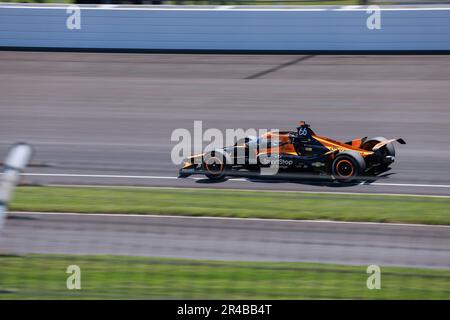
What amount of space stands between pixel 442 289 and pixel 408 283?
469 mm

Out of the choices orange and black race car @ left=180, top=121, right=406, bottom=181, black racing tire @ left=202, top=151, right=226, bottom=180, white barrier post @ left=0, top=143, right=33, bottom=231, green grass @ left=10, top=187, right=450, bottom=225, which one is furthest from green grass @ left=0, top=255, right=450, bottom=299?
black racing tire @ left=202, top=151, right=226, bottom=180

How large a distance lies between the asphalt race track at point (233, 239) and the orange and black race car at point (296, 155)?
259cm

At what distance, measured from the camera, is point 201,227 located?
38.5 ft

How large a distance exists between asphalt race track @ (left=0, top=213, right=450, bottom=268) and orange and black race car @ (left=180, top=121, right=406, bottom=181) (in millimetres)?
2588

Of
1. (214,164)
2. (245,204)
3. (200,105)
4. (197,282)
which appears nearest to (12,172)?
(197,282)

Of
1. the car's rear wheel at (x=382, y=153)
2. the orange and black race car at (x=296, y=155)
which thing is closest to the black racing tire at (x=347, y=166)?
the orange and black race car at (x=296, y=155)

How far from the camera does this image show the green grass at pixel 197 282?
25.5 ft

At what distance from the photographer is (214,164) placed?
578 inches

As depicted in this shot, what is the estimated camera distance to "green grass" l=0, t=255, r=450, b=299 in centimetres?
777

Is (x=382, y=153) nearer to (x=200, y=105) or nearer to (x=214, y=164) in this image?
(x=214, y=164)

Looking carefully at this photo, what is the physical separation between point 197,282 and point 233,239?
2.84 metres

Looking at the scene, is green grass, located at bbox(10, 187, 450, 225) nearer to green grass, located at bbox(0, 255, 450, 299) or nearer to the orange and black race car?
the orange and black race car
